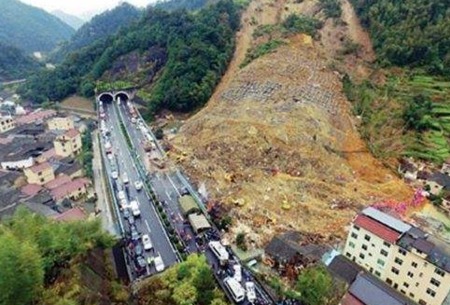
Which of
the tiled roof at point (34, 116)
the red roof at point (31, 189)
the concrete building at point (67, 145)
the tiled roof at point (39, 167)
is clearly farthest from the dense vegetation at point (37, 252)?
the tiled roof at point (34, 116)

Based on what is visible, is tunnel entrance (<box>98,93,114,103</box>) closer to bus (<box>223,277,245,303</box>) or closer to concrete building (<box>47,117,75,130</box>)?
concrete building (<box>47,117,75,130</box>)

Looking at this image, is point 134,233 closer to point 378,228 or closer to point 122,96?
point 378,228

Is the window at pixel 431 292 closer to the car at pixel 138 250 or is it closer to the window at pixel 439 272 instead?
the window at pixel 439 272

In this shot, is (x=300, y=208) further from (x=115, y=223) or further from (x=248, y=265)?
(x=115, y=223)

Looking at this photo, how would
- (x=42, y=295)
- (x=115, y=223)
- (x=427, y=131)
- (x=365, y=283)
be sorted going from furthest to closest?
(x=427, y=131), (x=115, y=223), (x=365, y=283), (x=42, y=295)

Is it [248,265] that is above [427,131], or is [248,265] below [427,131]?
below

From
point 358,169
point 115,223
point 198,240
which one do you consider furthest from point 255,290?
point 358,169
